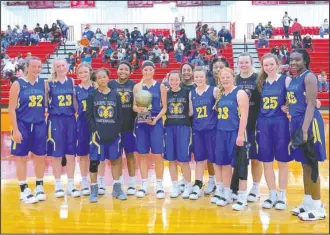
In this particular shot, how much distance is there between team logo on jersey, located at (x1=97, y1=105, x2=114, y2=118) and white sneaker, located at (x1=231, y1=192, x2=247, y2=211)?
1568 mm

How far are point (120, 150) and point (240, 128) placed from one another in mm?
1361

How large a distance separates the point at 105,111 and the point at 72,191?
3.44 feet

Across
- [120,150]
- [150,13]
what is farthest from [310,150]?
[150,13]

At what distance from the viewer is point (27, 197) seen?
482cm

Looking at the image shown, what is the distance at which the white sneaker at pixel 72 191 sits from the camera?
16.3 ft

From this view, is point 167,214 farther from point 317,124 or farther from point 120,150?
point 317,124

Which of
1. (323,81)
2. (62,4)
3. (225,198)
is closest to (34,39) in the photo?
(62,4)

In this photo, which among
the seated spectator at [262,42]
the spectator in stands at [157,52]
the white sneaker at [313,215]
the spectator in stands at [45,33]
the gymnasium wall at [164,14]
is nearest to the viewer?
the white sneaker at [313,215]

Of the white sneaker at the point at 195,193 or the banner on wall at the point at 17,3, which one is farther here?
the banner on wall at the point at 17,3

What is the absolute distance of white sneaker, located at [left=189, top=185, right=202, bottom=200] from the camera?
15.9ft

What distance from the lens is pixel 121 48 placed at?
17625 millimetres

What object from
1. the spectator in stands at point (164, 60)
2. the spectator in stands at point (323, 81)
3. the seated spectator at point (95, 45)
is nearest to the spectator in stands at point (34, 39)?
the seated spectator at point (95, 45)

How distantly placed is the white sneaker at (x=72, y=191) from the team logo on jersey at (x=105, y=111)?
0.95 meters

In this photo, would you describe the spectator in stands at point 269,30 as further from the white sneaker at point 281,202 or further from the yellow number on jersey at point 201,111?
the white sneaker at point 281,202
